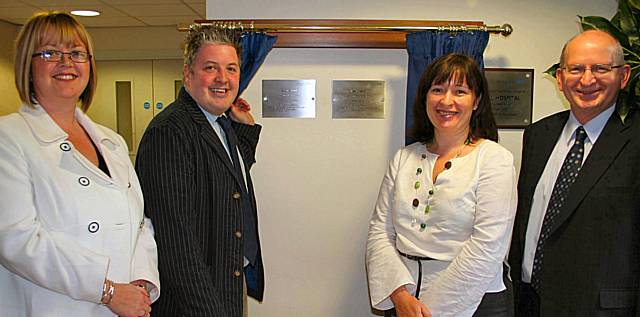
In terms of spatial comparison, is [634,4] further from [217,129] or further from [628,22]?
[217,129]

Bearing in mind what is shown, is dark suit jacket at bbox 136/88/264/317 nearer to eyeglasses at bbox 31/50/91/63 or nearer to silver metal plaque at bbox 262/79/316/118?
eyeglasses at bbox 31/50/91/63

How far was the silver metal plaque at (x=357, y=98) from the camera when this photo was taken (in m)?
2.60

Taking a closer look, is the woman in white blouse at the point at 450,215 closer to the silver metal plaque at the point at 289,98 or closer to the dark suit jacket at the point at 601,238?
the dark suit jacket at the point at 601,238

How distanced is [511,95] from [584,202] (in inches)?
41.5

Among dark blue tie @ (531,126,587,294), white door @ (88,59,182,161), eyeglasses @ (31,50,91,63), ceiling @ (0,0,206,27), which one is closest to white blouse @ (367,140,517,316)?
dark blue tie @ (531,126,587,294)

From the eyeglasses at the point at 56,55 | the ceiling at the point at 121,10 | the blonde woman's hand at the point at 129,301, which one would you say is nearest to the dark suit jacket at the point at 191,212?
the blonde woman's hand at the point at 129,301

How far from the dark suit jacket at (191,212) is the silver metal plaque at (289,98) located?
2.70ft

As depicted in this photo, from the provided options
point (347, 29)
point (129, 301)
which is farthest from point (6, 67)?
point (129, 301)

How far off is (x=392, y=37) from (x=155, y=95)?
13.2 feet

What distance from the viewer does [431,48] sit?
7.75 feet

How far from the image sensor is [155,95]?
589 centimetres

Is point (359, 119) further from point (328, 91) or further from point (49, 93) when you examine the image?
point (49, 93)

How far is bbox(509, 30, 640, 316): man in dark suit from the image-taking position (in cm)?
166

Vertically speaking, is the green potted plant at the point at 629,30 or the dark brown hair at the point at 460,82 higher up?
the green potted plant at the point at 629,30
